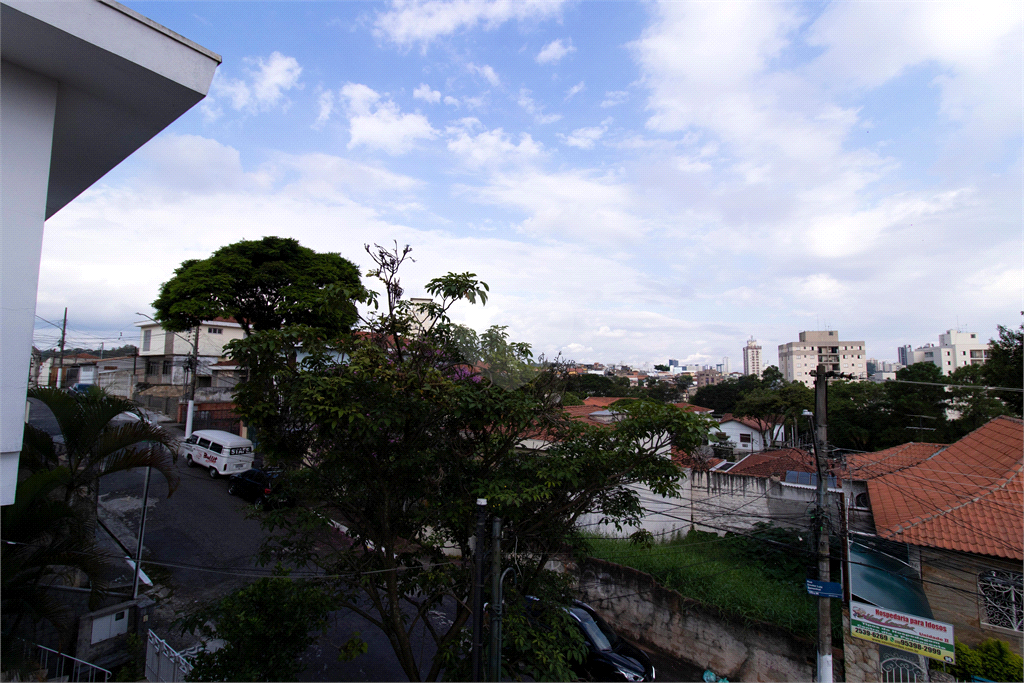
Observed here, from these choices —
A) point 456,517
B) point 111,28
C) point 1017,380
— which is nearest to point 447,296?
point 456,517

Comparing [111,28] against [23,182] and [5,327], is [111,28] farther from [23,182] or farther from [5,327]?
[5,327]

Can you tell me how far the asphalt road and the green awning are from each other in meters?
3.01

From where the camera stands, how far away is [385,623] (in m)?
5.10

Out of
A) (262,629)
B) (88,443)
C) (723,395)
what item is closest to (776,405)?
(723,395)

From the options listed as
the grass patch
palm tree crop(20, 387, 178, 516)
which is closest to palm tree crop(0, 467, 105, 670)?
palm tree crop(20, 387, 178, 516)

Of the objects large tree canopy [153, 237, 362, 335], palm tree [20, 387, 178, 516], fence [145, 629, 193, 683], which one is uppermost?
large tree canopy [153, 237, 362, 335]

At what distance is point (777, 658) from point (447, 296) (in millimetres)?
7770

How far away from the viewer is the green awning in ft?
22.3

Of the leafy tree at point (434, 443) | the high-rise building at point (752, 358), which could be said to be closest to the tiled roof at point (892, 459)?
the leafy tree at point (434, 443)

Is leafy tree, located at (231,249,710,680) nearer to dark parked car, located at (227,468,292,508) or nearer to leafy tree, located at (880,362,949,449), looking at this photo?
dark parked car, located at (227,468,292,508)

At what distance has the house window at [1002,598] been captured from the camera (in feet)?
20.2

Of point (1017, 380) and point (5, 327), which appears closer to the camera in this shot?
point (5, 327)

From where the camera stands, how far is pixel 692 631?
8.40 m

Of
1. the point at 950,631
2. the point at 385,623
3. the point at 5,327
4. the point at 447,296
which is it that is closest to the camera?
the point at 5,327
